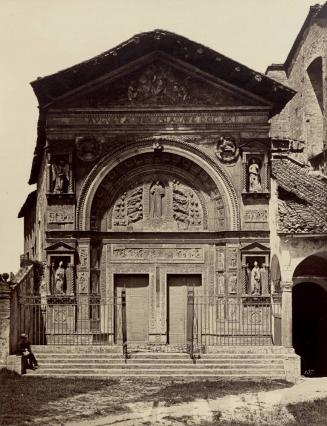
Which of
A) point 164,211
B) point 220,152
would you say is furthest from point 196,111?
point 164,211

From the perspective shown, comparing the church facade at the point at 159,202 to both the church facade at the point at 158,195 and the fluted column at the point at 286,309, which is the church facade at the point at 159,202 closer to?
the church facade at the point at 158,195

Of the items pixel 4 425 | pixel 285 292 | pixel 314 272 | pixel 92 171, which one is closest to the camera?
pixel 4 425

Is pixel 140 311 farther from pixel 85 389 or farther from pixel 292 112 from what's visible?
pixel 292 112

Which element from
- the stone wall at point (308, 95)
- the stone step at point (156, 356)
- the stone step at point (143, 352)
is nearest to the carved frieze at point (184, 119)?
the stone wall at point (308, 95)

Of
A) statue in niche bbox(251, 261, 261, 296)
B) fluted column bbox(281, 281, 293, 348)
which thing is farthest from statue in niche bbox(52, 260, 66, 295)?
fluted column bbox(281, 281, 293, 348)

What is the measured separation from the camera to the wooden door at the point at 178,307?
2131 centimetres

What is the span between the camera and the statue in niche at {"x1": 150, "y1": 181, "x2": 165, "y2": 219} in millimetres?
21641

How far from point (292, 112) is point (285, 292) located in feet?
39.7

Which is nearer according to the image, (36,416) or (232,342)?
(36,416)

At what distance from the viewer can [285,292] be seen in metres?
19.5

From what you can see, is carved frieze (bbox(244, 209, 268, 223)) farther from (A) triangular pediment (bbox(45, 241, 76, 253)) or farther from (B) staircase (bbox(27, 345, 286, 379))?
(A) triangular pediment (bbox(45, 241, 76, 253))

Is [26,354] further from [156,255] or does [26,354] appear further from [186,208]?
[186,208]

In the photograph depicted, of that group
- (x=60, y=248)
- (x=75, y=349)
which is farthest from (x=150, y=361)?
(x=60, y=248)

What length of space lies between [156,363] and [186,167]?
6262 mm
